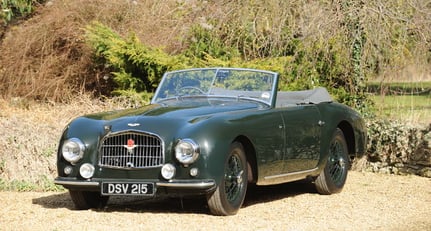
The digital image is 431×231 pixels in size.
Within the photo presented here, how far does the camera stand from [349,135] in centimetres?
1095

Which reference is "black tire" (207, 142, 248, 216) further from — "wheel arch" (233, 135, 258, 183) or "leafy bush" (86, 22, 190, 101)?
"leafy bush" (86, 22, 190, 101)

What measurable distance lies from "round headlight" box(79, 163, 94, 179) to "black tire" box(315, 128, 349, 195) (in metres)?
2.93

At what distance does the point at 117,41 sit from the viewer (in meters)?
15.5

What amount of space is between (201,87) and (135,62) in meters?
5.72

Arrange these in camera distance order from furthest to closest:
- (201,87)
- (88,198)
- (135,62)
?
(135,62), (201,87), (88,198)

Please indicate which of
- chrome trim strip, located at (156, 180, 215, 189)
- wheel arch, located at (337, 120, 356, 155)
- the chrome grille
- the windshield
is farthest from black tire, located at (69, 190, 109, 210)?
wheel arch, located at (337, 120, 356, 155)

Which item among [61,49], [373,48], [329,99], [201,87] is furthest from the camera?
[61,49]

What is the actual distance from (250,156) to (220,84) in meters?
1.22

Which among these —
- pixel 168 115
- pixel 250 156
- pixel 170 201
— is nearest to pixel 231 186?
pixel 250 156

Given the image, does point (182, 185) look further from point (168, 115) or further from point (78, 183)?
point (78, 183)

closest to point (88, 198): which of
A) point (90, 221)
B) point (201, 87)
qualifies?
point (90, 221)

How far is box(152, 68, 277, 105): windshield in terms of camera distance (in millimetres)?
9711

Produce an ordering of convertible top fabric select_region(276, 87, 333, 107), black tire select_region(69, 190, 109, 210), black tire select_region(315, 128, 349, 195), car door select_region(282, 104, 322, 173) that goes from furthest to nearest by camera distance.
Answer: convertible top fabric select_region(276, 87, 333, 107), black tire select_region(315, 128, 349, 195), car door select_region(282, 104, 322, 173), black tire select_region(69, 190, 109, 210)

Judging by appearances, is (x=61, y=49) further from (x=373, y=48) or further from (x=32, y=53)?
(x=373, y=48)
